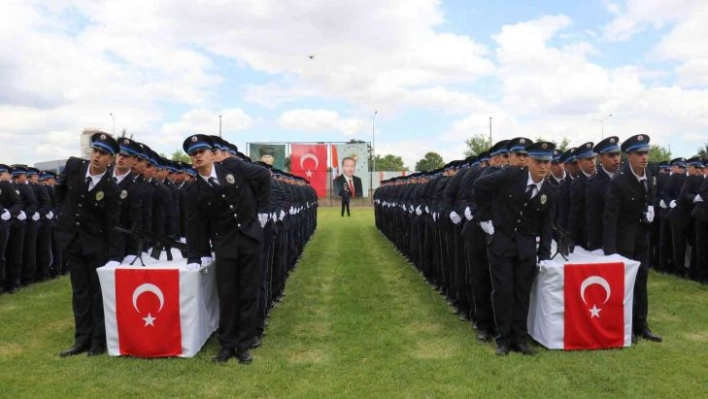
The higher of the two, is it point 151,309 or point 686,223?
point 686,223

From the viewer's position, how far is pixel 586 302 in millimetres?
5508

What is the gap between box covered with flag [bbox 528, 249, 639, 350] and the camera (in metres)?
5.48

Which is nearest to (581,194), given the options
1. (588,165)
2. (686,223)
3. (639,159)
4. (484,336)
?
(588,165)

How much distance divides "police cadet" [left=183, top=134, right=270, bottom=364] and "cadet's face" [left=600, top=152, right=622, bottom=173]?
3.82m

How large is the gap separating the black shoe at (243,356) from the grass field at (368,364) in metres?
0.10

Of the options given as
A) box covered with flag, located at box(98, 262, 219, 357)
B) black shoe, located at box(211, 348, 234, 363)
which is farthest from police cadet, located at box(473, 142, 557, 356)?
box covered with flag, located at box(98, 262, 219, 357)

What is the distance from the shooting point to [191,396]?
448cm

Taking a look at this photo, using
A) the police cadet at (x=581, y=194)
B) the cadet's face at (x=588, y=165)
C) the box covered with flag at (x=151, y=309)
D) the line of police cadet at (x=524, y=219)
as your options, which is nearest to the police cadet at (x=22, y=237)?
the box covered with flag at (x=151, y=309)

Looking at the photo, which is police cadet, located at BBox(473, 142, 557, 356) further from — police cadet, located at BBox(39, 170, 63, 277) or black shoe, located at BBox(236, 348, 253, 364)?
police cadet, located at BBox(39, 170, 63, 277)

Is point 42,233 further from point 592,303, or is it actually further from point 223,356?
point 592,303

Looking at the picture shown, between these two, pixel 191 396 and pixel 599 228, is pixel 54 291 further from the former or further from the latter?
pixel 599 228

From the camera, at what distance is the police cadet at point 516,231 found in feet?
18.0

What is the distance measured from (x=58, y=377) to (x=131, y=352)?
0.69 metres

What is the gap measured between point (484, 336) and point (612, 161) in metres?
2.40
